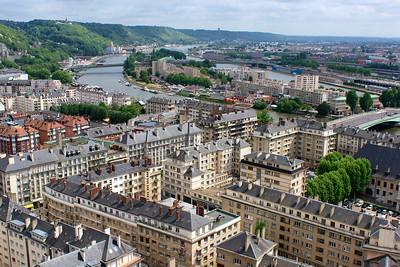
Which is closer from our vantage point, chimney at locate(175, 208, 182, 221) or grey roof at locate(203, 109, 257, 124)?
chimney at locate(175, 208, 182, 221)

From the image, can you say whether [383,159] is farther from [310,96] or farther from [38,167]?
[310,96]

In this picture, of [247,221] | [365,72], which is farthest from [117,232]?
[365,72]

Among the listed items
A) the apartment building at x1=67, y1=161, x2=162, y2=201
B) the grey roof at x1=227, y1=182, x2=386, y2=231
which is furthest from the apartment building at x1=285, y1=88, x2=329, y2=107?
the grey roof at x1=227, y1=182, x2=386, y2=231

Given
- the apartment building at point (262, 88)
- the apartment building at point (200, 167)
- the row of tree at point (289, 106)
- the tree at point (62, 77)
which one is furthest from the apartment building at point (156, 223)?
the tree at point (62, 77)

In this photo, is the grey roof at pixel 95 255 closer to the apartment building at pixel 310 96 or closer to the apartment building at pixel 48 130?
the apartment building at pixel 48 130

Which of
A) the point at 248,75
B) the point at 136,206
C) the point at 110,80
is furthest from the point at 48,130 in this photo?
the point at 110,80

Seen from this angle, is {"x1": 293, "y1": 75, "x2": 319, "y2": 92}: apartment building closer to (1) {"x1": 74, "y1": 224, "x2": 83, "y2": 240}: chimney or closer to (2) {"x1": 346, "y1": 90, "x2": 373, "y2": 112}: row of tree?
(2) {"x1": 346, "y1": 90, "x2": 373, "y2": 112}: row of tree
